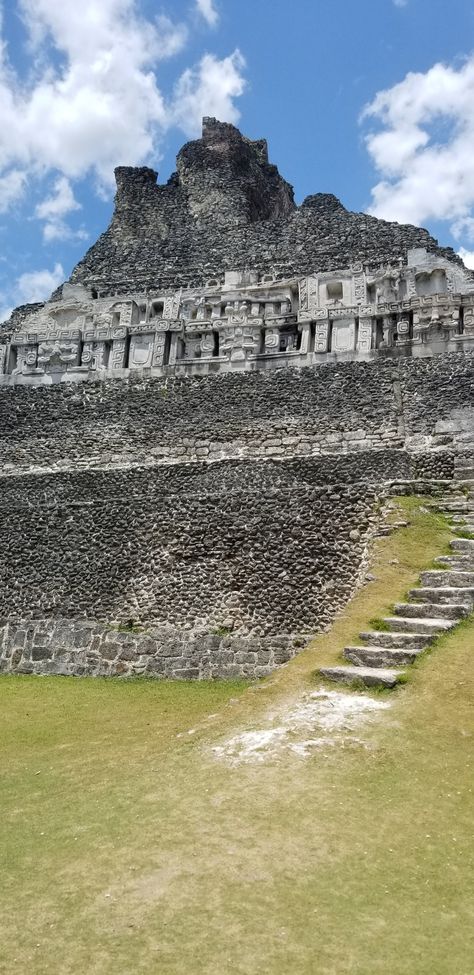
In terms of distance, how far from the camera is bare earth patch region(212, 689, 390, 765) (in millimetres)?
6941

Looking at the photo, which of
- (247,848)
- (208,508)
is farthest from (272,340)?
Result: (247,848)

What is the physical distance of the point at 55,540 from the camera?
1566 cm

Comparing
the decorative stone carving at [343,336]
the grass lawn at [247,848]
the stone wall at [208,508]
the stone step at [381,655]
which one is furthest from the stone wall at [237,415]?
the grass lawn at [247,848]

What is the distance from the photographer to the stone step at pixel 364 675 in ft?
27.5

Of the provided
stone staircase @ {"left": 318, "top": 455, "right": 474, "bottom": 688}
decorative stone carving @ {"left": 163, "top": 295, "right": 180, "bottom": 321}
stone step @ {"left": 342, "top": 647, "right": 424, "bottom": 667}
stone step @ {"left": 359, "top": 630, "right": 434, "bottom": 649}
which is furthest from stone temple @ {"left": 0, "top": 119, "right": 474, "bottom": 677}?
stone step @ {"left": 342, "top": 647, "right": 424, "bottom": 667}

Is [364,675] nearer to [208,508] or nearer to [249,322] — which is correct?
[208,508]

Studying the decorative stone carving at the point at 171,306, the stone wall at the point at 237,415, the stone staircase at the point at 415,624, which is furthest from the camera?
the decorative stone carving at the point at 171,306

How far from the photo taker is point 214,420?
1798cm

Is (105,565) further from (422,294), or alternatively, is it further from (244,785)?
(422,294)

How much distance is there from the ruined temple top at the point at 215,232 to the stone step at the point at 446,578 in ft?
40.7

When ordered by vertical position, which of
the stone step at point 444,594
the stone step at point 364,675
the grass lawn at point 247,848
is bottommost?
the grass lawn at point 247,848

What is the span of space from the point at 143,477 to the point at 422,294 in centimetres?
984

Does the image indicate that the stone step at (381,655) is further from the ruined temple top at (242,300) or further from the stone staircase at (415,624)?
the ruined temple top at (242,300)

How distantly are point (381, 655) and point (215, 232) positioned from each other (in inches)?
693
